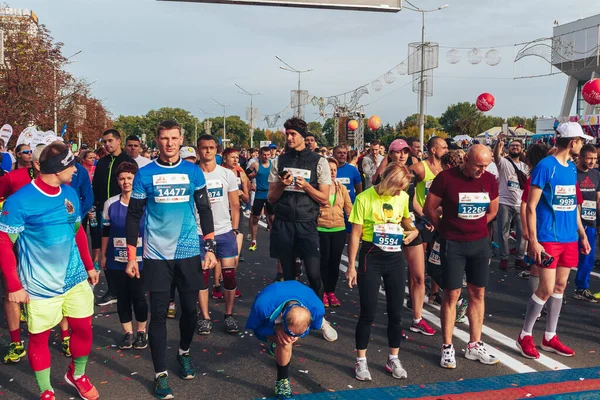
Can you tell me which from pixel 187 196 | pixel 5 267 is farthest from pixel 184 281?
pixel 5 267

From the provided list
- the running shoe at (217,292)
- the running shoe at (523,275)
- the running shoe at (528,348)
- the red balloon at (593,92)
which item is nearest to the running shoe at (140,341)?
the running shoe at (217,292)

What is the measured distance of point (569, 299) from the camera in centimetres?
732

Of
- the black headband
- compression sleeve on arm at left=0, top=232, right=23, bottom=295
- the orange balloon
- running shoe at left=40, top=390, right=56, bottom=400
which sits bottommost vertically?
running shoe at left=40, top=390, right=56, bottom=400

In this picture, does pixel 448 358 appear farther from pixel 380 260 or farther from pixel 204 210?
pixel 204 210

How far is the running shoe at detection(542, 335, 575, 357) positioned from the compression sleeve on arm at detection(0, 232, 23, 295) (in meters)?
4.61

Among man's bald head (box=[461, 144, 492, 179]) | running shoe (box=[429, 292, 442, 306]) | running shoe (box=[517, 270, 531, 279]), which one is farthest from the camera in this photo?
running shoe (box=[517, 270, 531, 279])

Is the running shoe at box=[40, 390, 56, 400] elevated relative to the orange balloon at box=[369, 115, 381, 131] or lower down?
lower down

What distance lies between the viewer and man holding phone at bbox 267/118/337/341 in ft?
18.7

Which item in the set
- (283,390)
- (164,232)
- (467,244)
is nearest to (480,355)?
(467,244)

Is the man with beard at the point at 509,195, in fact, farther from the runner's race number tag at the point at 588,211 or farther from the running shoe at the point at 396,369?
the running shoe at the point at 396,369

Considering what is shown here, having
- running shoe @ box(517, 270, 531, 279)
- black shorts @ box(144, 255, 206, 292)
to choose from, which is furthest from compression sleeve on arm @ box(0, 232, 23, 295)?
running shoe @ box(517, 270, 531, 279)

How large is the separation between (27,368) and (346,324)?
3.19 meters

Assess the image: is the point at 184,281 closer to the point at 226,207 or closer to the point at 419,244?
the point at 226,207

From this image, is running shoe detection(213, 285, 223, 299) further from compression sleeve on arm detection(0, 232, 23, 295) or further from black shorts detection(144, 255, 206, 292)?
compression sleeve on arm detection(0, 232, 23, 295)
